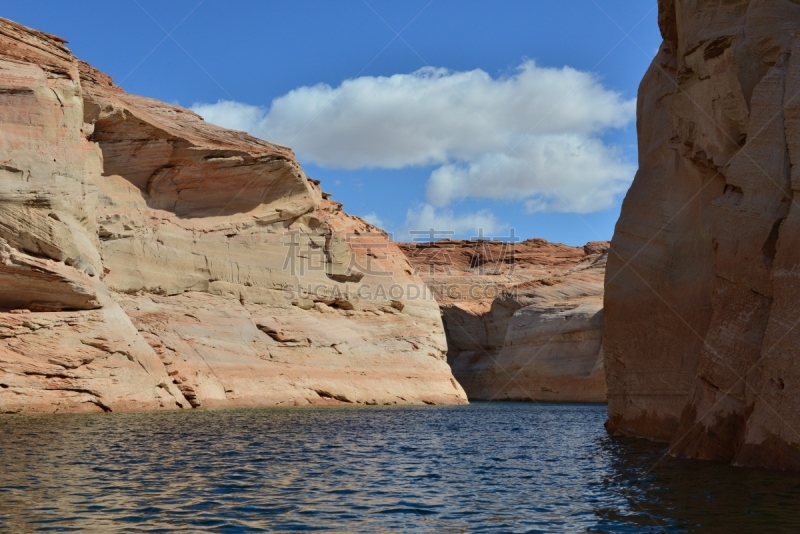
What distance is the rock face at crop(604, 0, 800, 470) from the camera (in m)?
12.2

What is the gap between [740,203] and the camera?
13.6 m

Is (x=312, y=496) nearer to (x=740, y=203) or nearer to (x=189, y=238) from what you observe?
(x=740, y=203)

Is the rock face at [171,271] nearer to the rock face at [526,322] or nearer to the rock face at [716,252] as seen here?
the rock face at [526,322]

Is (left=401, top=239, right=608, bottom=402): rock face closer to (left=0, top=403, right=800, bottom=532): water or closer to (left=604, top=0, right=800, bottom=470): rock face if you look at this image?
(left=604, top=0, right=800, bottom=470): rock face

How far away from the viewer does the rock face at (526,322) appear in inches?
2012

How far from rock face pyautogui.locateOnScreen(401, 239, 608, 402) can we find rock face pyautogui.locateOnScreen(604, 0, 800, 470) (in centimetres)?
3077

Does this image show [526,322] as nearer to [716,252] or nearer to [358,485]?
[716,252]

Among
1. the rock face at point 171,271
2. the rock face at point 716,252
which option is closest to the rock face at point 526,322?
the rock face at point 171,271

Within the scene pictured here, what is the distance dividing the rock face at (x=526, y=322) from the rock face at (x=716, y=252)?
30.8m

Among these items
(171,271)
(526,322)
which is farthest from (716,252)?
(526,322)

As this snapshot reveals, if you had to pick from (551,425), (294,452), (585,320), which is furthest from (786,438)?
(585,320)

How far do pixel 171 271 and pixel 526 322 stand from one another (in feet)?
90.7

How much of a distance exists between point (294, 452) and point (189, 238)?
21681 mm

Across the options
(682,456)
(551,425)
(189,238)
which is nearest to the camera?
(682,456)
